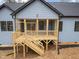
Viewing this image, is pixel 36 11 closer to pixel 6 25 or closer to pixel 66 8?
pixel 6 25

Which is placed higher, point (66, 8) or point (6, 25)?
point (66, 8)

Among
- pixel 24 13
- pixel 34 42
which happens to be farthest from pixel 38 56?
pixel 24 13

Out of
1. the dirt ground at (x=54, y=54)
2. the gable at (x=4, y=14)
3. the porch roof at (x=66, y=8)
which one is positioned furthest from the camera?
the porch roof at (x=66, y=8)

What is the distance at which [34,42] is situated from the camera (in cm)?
1812

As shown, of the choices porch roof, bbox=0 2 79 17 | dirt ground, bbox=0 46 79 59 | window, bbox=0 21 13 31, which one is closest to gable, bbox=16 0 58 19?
window, bbox=0 21 13 31

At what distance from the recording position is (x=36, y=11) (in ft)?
60.6

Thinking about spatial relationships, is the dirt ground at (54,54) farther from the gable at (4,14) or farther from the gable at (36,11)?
the gable at (4,14)

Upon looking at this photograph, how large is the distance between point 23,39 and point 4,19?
5.65 metres

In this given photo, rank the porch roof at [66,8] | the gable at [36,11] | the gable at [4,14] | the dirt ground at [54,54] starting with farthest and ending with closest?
the porch roof at [66,8] < the gable at [4,14] < the gable at [36,11] < the dirt ground at [54,54]

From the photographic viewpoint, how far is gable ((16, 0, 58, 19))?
18.4 metres

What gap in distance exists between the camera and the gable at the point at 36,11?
60.3ft

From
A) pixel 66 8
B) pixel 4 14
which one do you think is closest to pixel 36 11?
pixel 4 14

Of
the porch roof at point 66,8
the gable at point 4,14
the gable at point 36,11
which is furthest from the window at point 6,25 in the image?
the gable at point 36,11

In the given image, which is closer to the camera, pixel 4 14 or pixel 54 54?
pixel 54 54
